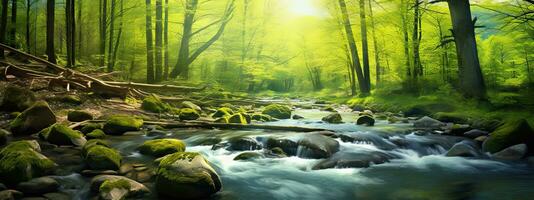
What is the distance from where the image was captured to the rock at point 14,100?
361 inches

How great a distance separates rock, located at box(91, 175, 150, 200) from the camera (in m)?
4.46

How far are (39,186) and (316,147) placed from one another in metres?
4.59

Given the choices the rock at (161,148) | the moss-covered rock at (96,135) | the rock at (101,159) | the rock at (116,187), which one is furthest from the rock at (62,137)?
the rock at (116,187)

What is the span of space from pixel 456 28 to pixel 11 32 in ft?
70.5

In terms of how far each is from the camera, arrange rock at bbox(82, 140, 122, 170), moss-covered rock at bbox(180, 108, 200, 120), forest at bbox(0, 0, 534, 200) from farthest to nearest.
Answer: moss-covered rock at bbox(180, 108, 200, 120)
rock at bbox(82, 140, 122, 170)
forest at bbox(0, 0, 534, 200)

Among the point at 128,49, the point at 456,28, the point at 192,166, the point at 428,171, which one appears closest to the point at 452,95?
the point at 456,28

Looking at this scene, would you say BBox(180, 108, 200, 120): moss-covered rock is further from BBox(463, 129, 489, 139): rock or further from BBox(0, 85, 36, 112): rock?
BBox(463, 129, 489, 139): rock

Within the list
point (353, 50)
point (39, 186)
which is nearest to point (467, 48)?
point (353, 50)

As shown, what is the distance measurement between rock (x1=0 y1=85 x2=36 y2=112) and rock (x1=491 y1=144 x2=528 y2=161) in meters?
10.7

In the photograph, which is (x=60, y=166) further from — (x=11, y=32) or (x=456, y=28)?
(x=11, y=32)

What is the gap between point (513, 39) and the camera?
30.1 m

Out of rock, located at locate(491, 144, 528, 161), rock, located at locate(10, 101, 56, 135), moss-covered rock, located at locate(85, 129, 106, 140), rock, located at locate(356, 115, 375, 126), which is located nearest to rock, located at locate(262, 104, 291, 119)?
rock, located at locate(356, 115, 375, 126)

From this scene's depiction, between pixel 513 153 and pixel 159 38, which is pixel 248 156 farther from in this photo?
pixel 159 38

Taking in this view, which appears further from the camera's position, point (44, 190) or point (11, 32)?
point (11, 32)
